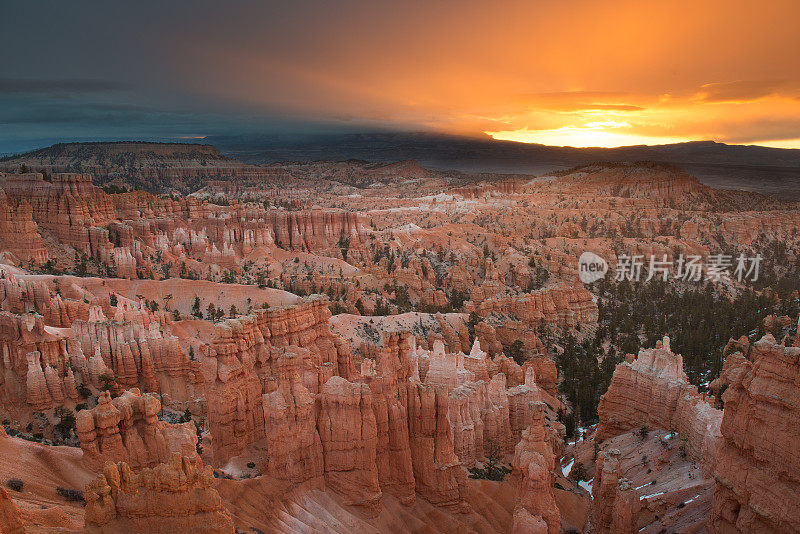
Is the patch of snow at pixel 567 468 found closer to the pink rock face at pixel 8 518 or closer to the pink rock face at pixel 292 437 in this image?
the pink rock face at pixel 292 437

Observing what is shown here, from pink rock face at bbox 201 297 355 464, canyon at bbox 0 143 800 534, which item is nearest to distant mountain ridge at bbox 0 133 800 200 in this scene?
canyon at bbox 0 143 800 534

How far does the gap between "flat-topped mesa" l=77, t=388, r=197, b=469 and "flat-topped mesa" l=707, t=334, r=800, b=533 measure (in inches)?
510

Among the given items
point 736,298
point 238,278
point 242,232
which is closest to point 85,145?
point 242,232

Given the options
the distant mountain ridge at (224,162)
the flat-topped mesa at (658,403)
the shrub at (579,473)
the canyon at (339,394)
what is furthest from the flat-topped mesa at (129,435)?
the distant mountain ridge at (224,162)

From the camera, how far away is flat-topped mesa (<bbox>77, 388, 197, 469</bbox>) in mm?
13812

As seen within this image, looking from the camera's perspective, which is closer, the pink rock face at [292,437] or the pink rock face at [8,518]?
the pink rock face at [8,518]

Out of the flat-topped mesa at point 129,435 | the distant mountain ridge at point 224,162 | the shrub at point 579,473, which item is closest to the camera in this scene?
the flat-topped mesa at point 129,435

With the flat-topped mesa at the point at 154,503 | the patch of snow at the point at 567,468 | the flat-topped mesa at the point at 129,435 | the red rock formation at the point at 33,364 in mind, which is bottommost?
the patch of snow at the point at 567,468

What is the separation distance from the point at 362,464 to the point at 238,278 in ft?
141

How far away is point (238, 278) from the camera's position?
184 feet

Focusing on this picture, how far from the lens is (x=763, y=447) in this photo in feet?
41.4

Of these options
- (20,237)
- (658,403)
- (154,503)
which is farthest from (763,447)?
(20,237)

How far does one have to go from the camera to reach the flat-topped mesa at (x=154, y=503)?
9.72m

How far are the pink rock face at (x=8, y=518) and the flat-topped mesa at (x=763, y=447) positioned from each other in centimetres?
1421
